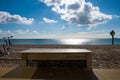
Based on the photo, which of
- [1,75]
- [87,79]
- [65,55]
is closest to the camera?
[87,79]

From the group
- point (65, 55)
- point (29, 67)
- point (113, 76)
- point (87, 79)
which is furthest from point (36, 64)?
point (113, 76)

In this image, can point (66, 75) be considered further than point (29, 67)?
No

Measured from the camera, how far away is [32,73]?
4535 mm

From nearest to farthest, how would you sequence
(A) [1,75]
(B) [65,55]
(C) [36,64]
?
(A) [1,75]
(B) [65,55]
(C) [36,64]

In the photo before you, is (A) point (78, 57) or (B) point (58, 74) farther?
(A) point (78, 57)

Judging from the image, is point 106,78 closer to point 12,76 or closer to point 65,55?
point 65,55

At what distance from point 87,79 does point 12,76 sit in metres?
1.70

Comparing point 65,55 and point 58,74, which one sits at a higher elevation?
point 65,55

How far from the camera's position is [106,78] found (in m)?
4.05

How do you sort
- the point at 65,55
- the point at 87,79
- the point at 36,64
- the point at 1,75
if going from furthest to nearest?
the point at 36,64
the point at 65,55
the point at 1,75
the point at 87,79

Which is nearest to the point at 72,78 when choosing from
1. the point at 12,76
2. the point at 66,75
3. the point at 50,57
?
the point at 66,75

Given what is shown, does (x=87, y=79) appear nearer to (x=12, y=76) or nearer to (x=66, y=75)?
(x=66, y=75)

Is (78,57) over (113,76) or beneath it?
over

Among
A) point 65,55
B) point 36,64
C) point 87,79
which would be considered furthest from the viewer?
point 36,64
